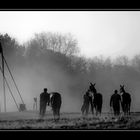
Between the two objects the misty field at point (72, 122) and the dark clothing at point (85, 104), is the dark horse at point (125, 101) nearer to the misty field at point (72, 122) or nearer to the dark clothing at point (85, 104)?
the misty field at point (72, 122)

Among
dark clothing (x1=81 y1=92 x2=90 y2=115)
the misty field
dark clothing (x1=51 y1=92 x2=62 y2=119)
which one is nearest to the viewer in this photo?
the misty field

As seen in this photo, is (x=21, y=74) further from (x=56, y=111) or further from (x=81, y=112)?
(x=81, y=112)

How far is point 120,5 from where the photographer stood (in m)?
5.79

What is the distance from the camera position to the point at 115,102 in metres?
7.44

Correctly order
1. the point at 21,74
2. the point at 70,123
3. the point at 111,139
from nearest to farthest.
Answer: the point at 111,139 → the point at 70,123 → the point at 21,74

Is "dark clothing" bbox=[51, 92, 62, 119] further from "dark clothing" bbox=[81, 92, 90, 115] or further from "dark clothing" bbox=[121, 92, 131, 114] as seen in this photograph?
"dark clothing" bbox=[121, 92, 131, 114]

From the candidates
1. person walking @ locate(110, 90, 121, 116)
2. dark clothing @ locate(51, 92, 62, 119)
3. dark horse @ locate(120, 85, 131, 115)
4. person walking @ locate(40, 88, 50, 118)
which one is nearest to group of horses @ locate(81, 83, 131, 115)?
dark horse @ locate(120, 85, 131, 115)

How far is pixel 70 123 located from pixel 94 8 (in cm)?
259

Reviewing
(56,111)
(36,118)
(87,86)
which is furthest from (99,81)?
(36,118)

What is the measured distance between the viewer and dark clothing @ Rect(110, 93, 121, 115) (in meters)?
7.35

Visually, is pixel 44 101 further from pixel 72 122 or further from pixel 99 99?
pixel 99 99

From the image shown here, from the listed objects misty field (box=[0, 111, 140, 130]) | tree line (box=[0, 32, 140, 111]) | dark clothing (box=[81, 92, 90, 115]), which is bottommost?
misty field (box=[0, 111, 140, 130])

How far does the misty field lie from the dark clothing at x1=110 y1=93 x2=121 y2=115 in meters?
0.24

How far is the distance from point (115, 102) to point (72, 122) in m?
1.28
